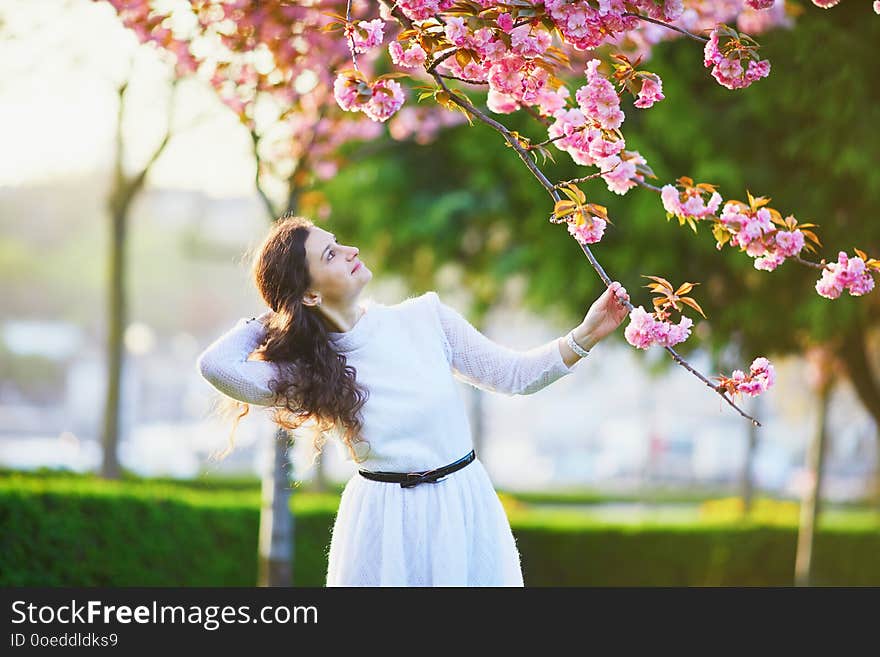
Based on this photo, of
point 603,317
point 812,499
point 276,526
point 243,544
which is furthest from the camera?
point 812,499

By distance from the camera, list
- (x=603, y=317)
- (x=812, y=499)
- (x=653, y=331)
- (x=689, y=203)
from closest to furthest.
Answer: (x=653, y=331) → (x=603, y=317) → (x=689, y=203) → (x=812, y=499)

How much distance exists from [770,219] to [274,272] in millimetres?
1277

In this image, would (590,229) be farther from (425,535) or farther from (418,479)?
(425,535)

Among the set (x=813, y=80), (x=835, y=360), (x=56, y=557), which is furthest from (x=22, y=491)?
(x=835, y=360)

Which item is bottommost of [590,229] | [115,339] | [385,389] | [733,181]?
[385,389]

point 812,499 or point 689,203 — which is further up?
point 689,203

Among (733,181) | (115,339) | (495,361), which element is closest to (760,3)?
(495,361)

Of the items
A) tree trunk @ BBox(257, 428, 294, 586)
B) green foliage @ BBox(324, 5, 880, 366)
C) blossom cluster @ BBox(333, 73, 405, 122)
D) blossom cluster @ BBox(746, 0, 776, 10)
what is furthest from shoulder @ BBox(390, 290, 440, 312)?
green foliage @ BBox(324, 5, 880, 366)

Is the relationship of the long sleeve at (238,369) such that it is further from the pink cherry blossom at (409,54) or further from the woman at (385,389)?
the pink cherry blossom at (409,54)

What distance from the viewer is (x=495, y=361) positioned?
8.79 feet

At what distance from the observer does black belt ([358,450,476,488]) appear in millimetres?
2543

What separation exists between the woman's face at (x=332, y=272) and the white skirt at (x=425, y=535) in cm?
45

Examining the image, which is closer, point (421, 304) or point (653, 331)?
point (653, 331)

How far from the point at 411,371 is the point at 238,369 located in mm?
418
